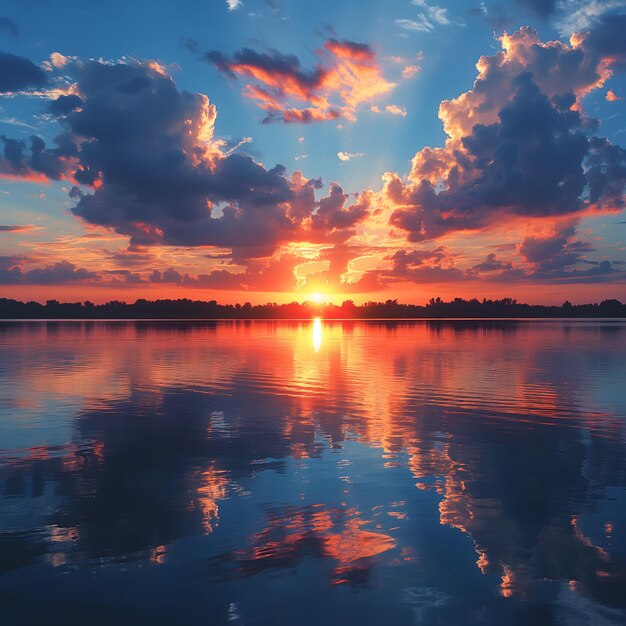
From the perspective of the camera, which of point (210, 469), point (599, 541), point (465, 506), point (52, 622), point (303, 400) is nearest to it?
point (52, 622)

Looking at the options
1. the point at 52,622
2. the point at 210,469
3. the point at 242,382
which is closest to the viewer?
the point at 52,622

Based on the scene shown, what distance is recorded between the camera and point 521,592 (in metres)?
9.38

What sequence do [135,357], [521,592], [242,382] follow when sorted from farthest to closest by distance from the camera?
1. [135,357]
2. [242,382]
3. [521,592]

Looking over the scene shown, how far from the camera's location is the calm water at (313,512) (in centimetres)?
903

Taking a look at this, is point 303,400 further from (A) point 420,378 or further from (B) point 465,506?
(B) point 465,506

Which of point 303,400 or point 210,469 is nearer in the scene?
point 210,469

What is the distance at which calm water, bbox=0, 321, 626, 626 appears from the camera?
29.6ft

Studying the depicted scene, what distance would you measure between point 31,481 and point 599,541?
1427 centimetres

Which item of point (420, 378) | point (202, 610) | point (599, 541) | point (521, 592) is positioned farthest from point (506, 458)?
point (420, 378)


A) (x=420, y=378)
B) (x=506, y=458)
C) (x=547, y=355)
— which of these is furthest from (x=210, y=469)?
(x=547, y=355)

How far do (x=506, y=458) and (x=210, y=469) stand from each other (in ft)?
31.1

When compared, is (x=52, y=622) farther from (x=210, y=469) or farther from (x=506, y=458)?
(x=506, y=458)

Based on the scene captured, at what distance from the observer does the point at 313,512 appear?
12898mm

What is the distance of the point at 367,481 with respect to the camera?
1539cm
